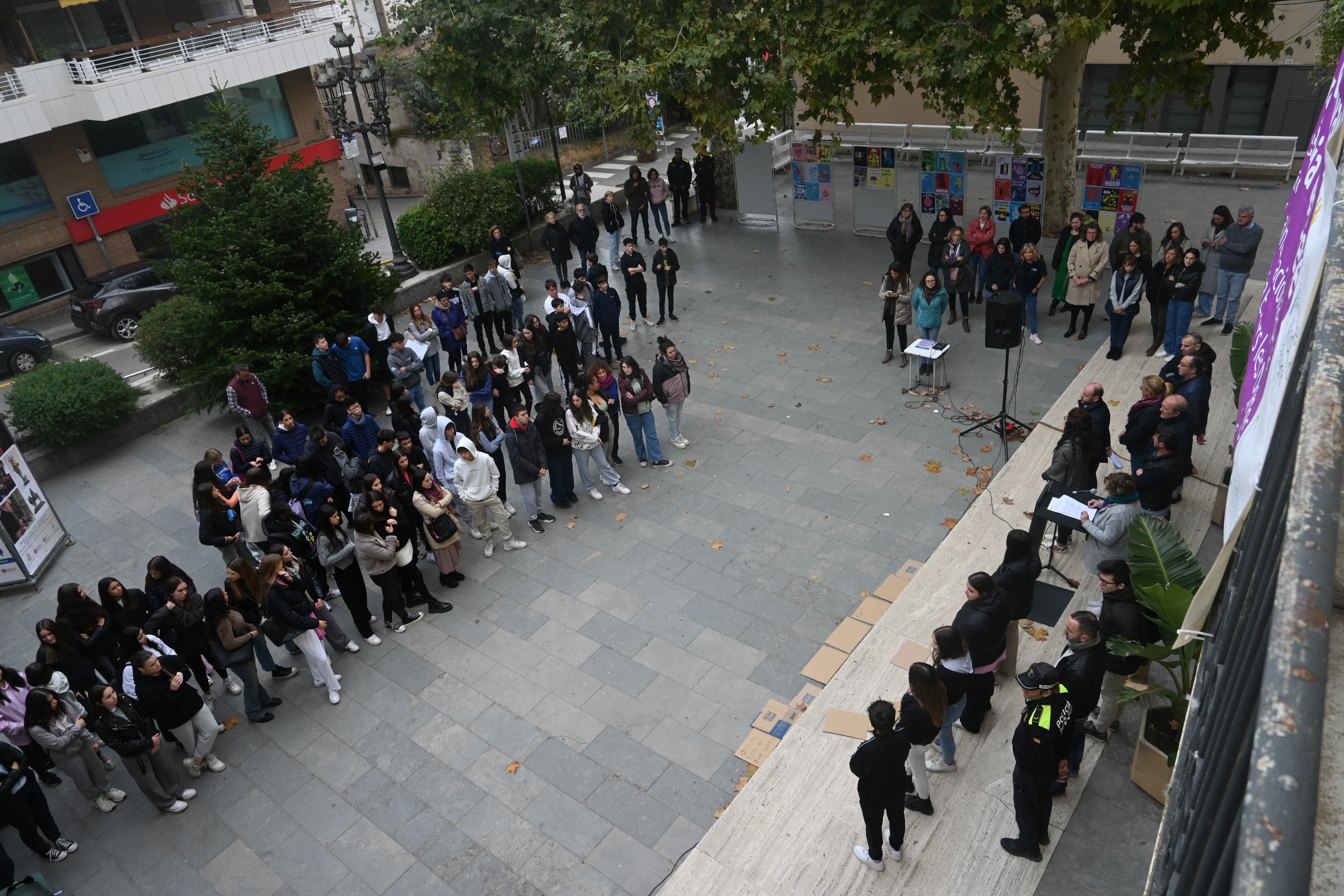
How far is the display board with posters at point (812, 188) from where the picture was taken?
19484mm

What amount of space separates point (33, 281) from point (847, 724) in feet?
81.6

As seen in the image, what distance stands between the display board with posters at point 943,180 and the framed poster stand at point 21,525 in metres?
15.4

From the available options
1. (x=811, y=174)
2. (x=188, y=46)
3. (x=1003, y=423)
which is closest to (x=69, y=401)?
(x=1003, y=423)

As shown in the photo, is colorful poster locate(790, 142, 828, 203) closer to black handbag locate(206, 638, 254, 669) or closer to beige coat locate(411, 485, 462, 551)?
beige coat locate(411, 485, 462, 551)

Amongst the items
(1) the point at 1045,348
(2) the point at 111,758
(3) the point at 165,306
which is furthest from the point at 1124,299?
(3) the point at 165,306

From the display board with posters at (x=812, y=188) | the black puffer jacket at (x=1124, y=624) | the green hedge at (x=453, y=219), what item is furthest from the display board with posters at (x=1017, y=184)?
the black puffer jacket at (x=1124, y=624)

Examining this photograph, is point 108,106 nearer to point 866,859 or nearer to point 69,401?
point 69,401

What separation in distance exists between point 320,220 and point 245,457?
4.83 meters

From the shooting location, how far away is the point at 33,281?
2345cm

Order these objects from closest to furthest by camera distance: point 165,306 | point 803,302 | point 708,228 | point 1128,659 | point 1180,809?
point 1180,809 < point 1128,659 < point 165,306 < point 803,302 < point 708,228

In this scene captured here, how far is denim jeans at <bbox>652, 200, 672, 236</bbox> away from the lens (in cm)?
1972

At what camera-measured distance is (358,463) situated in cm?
1060

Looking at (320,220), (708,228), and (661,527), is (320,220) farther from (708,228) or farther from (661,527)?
(708,228)

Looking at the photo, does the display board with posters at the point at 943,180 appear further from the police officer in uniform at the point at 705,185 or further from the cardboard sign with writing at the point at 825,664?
the cardboard sign with writing at the point at 825,664
